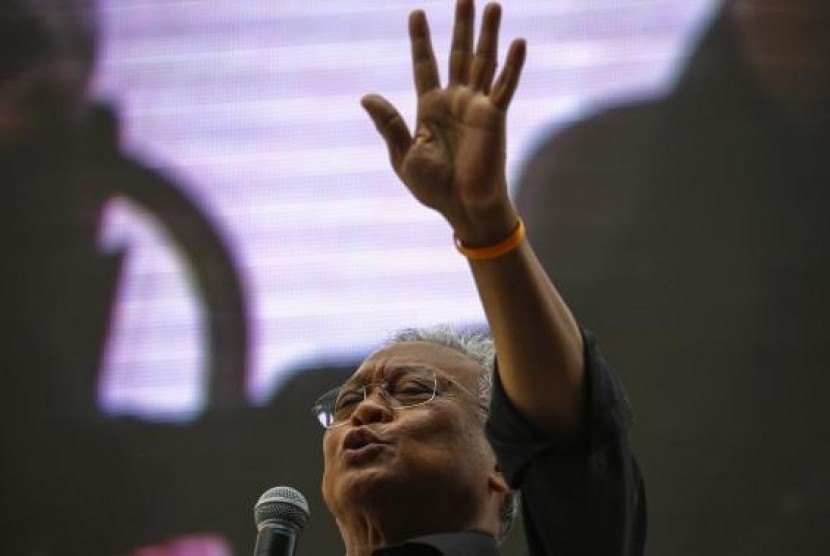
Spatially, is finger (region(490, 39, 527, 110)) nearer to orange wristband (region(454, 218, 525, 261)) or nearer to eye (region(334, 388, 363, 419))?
orange wristband (region(454, 218, 525, 261))

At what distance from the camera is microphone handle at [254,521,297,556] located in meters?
2.01

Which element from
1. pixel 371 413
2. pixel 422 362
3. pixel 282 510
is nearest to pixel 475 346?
pixel 422 362

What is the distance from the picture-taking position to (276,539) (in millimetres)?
2023

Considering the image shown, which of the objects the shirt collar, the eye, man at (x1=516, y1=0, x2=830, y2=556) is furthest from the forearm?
man at (x1=516, y1=0, x2=830, y2=556)

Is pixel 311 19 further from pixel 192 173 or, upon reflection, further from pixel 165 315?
pixel 165 315

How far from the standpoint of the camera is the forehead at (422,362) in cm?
224

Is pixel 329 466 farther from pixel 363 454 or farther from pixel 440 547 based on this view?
pixel 440 547

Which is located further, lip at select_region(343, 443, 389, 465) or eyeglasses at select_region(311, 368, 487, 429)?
eyeglasses at select_region(311, 368, 487, 429)

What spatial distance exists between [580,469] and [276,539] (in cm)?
46

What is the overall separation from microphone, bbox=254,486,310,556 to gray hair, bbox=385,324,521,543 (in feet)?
1.02

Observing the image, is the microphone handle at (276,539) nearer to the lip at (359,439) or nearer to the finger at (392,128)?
the lip at (359,439)

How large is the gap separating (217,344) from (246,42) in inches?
29.5

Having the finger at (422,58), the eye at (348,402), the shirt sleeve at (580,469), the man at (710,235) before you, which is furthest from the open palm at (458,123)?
the man at (710,235)

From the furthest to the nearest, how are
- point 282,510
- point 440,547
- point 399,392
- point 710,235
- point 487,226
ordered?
point 710,235 → point 399,392 → point 282,510 → point 440,547 → point 487,226
